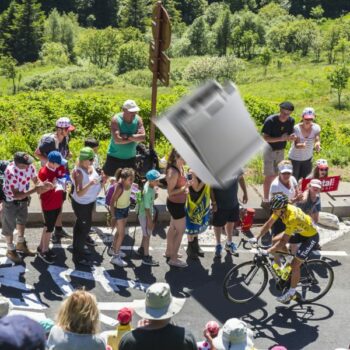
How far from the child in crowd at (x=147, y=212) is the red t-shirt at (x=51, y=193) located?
1.09 m

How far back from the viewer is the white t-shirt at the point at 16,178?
7.91 m

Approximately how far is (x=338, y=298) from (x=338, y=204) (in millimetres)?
2752

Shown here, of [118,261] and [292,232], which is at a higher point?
[292,232]

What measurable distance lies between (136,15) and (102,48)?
71.8 ft

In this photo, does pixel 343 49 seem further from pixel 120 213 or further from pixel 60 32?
pixel 120 213

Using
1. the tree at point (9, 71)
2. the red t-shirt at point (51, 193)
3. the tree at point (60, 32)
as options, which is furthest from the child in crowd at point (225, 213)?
the tree at point (60, 32)

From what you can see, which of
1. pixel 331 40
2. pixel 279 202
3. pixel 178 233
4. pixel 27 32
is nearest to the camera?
pixel 279 202

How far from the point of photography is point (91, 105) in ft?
57.5

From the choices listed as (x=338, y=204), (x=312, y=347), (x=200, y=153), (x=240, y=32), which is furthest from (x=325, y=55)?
(x=200, y=153)

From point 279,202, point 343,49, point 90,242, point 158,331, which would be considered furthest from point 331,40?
point 158,331

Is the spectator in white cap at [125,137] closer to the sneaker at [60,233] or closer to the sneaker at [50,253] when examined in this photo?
the sneaker at [60,233]

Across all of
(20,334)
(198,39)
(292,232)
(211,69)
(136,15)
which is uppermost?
(20,334)

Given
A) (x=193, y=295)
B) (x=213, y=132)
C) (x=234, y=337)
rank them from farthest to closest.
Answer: (x=193, y=295), (x=234, y=337), (x=213, y=132)

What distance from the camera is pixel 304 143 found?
1012 cm
